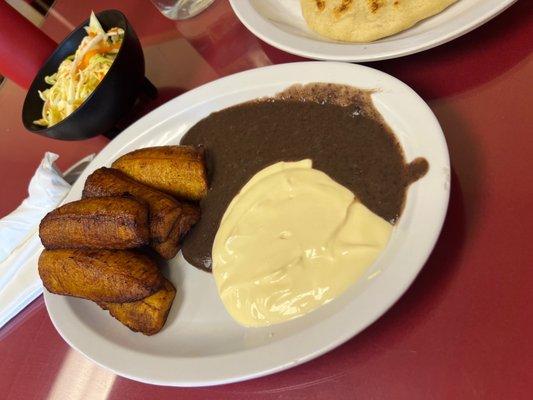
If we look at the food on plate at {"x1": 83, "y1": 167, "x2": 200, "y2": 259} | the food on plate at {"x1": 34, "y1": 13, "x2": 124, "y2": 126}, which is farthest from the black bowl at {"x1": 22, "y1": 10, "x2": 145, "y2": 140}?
the food on plate at {"x1": 83, "y1": 167, "x2": 200, "y2": 259}

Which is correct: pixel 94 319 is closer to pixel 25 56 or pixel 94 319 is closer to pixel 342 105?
pixel 342 105

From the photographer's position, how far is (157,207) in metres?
1.20

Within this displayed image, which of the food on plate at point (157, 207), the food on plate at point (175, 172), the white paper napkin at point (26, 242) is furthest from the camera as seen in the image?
the white paper napkin at point (26, 242)

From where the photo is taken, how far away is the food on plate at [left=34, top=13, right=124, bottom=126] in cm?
161

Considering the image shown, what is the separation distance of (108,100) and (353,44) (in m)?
0.73

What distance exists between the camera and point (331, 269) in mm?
1000

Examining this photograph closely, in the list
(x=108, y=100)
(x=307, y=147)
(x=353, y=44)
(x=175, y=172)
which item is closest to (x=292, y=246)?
(x=307, y=147)

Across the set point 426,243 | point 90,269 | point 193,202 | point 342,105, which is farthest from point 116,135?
point 426,243

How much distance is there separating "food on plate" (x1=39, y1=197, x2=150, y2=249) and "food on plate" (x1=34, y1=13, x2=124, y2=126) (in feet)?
1.54

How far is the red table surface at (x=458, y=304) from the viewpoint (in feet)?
2.97

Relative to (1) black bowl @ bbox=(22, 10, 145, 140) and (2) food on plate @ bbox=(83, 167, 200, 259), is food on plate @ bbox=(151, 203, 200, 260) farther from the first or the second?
(1) black bowl @ bbox=(22, 10, 145, 140)

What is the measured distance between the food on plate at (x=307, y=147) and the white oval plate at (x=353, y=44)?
0.10 m

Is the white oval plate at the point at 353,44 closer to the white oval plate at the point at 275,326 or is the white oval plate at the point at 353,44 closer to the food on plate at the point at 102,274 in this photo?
the white oval plate at the point at 275,326

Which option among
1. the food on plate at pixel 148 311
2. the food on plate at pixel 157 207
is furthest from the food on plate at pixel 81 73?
the food on plate at pixel 148 311
